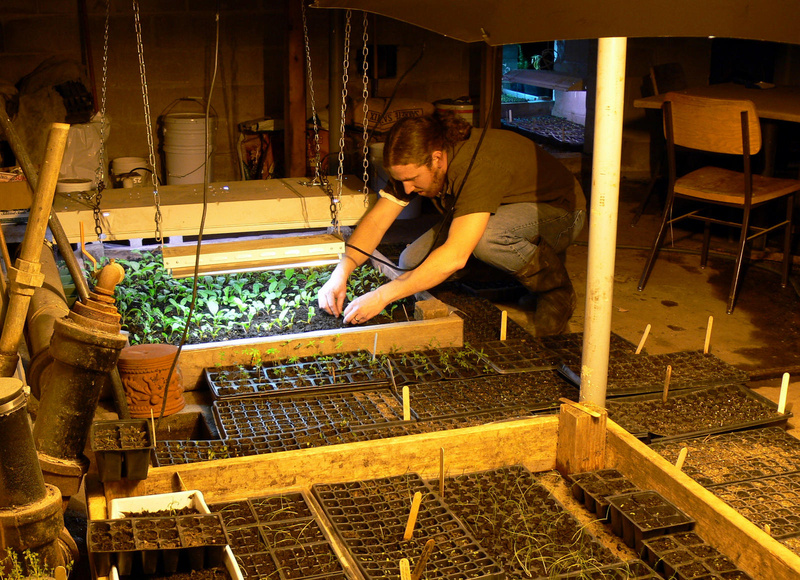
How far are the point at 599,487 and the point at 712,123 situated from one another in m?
2.90

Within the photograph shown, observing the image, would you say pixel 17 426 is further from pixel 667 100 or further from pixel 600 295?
pixel 667 100

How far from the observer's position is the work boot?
4184 millimetres

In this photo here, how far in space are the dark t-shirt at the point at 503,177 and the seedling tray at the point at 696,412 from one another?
1.08 metres

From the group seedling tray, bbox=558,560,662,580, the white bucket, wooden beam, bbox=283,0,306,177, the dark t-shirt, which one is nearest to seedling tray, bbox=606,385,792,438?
seedling tray, bbox=558,560,662,580

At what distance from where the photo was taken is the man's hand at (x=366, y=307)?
3846 millimetres

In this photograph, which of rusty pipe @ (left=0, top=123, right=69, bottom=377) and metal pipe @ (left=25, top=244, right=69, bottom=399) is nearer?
rusty pipe @ (left=0, top=123, right=69, bottom=377)

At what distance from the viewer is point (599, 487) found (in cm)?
255

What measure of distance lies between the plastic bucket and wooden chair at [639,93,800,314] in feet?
6.14

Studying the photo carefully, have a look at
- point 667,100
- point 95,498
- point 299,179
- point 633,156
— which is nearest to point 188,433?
point 95,498

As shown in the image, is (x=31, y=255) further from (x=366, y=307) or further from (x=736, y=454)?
(x=736, y=454)

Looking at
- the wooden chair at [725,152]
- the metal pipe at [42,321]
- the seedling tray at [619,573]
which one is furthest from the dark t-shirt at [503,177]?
the seedling tray at [619,573]

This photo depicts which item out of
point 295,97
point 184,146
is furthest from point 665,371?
point 184,146

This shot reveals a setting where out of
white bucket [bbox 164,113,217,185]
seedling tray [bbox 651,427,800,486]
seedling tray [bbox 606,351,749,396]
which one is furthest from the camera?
white bucket [bbox 164,113,217,185]

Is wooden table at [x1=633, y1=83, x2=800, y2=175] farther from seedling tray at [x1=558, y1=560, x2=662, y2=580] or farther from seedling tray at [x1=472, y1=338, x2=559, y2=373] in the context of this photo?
seedling tray at [x1=558, y1=560, x2=662, y2=580]
